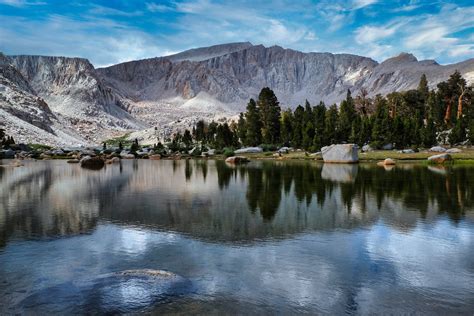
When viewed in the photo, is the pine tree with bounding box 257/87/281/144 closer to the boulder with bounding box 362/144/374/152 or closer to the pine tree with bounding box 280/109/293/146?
the pine tree with bounding box 280/109/293/146

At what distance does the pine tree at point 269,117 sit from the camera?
107938mm

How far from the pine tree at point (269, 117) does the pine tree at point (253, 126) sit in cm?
153

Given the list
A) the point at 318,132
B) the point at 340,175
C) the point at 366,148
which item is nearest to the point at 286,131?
the point at 318,132

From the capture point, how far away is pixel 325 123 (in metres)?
95.6

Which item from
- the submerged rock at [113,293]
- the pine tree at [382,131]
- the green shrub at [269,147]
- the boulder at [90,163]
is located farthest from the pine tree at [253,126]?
the submerged rock at [113,293]

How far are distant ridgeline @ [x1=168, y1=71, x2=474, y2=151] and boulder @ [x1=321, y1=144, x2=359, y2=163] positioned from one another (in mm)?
20054

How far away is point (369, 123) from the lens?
9094 cm

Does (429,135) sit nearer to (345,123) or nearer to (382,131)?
(382,131)

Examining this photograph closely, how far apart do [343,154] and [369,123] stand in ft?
88.9

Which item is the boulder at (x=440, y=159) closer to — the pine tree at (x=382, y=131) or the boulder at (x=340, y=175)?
the boulder at (x=340, y=175)

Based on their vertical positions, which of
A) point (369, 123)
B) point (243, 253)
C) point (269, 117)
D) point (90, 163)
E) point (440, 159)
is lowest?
A: point (243, 253)

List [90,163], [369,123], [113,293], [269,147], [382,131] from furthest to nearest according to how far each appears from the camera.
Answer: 1. [269,147]
2. [369,123]
3. [382,131]
4. [90,163]
5. [113,293]

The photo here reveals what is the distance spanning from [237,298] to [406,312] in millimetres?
3756

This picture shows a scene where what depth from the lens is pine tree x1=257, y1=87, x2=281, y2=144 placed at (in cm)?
10794
